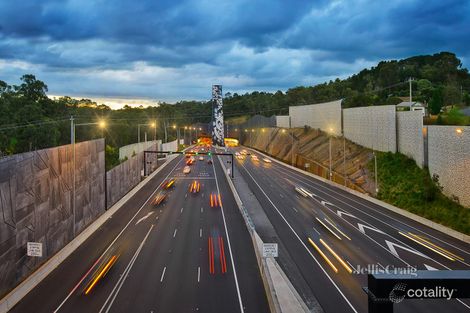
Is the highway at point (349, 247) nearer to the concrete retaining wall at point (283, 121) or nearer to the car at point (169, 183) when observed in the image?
the car at point (169, 183)

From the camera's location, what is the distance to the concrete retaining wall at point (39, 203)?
26.1 metres

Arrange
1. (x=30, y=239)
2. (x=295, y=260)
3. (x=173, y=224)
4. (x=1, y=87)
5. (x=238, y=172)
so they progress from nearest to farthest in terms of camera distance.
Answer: (x=30, y=239) < (x=295, y=260) < (x=173, y=224) < (x=238, y=172) < (x=1, y=87)

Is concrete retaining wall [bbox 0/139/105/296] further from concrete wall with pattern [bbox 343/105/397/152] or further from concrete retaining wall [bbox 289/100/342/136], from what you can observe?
concrete retaining wall [bbox 289/100/342/136]

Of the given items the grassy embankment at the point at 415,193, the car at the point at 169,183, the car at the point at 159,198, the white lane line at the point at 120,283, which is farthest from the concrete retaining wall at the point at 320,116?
the white lane line at the point at 120,283

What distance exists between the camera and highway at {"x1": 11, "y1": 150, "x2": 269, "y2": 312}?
81.0ft

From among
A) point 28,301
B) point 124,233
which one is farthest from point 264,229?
point 28,301

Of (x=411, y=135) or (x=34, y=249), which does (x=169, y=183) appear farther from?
(x=34, y=249)

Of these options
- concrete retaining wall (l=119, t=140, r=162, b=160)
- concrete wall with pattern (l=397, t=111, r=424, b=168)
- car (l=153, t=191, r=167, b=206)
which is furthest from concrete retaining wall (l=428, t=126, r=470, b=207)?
concrete retaining wall (l=119, t=140, r=162, b=160)

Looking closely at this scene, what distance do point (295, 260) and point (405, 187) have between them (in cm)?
3104

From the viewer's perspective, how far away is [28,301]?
25.2 meters

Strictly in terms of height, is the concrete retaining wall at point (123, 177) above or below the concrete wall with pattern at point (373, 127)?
below

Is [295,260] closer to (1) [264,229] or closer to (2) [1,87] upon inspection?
(1) [264,229]

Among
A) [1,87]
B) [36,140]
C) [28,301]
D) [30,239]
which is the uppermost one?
[1,87]

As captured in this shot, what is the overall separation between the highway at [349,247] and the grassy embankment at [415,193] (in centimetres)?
265
